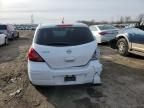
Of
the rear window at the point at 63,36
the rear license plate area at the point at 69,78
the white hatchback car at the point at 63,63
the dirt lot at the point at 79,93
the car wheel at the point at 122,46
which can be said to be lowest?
the dirt lot at the point at 79,93

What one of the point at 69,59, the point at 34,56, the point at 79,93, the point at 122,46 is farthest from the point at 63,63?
the point at 122,46

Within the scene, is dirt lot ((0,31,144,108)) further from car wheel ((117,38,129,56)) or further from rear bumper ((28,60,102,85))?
car wheel ((117,38,129,56))


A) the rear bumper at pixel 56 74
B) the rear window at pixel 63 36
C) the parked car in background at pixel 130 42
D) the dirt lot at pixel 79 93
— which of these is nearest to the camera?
the dirt lot at pixel 79 93

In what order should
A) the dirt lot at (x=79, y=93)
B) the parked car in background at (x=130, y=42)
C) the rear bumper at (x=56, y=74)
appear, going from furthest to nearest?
the parked car in background at (x=130, y=42), the rear bumper at (x=56, y=74), the dirt lot at (x=79, y=93)

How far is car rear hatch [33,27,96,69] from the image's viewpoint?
6469 millimetres

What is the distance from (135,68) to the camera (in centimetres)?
1000

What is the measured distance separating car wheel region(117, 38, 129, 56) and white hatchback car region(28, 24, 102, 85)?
639cm

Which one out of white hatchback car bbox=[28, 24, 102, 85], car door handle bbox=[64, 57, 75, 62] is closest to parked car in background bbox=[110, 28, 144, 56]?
white hatchback car bbox=[28, 24, 102, 85]

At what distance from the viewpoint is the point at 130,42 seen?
1238 cm

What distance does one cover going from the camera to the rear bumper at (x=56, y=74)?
641 cm

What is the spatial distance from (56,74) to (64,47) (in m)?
0.64

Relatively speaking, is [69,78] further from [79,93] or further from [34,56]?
[34,56]

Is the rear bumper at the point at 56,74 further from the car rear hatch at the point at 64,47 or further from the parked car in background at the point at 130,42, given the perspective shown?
the parked car in background at the point at 130,42

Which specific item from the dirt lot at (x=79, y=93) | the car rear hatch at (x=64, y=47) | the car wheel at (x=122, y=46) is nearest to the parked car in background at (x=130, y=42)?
the car wheel at (x=122, y=46)
